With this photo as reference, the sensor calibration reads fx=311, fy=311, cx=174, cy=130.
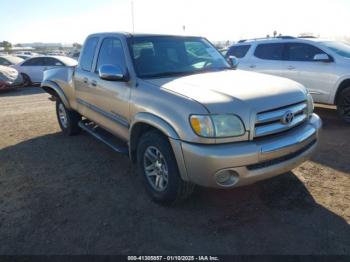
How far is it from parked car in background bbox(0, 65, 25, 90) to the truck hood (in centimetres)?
1097

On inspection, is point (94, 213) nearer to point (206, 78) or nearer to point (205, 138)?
point (205, 138)

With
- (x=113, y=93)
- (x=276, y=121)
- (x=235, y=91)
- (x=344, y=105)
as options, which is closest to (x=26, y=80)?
(x=113, y=93)

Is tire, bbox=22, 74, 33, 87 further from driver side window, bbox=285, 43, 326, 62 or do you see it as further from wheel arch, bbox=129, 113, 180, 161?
wheel arch, bbox=129, 113, 180, 161

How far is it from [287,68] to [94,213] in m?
5.84

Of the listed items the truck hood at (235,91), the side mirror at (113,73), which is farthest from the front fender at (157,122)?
the side mirror at (113,73)

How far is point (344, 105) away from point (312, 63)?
46.3 inches

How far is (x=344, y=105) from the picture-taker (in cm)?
642

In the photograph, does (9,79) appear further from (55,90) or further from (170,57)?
(170,57)

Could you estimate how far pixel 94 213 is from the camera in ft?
11.2

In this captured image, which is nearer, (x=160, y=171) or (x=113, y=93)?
(x=160, y=171)

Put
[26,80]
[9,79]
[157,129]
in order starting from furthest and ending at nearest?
[26,80], [9,79], [157,129]

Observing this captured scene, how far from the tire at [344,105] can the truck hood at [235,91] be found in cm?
343

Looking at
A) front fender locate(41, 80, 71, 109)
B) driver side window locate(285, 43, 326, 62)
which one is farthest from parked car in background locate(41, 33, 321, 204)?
driver side window locate(285, 43, 326, 62)

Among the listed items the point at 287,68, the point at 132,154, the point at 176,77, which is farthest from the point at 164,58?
the point at 287,68
